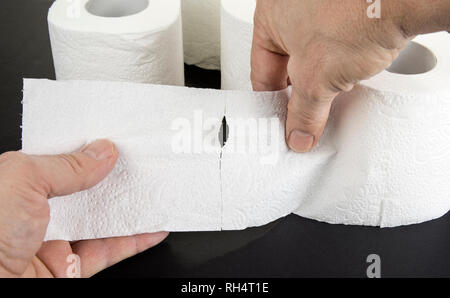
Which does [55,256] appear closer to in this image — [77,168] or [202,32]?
[77,168]

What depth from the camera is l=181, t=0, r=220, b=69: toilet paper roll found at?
3.07ft

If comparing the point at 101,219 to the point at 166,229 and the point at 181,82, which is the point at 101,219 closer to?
the point at 166,229

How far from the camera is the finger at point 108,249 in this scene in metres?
0.61

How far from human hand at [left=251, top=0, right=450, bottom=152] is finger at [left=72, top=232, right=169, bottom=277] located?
0.24 metres

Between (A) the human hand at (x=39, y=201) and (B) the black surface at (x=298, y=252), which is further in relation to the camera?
(B) the black surface at (x=298, y=252)

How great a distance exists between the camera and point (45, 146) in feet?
1.91

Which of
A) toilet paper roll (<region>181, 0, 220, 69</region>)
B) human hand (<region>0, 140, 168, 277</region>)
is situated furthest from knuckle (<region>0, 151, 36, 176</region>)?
toilet paper roll (<region>181, 0, 220, 69</region>)

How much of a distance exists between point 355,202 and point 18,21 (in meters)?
0.93

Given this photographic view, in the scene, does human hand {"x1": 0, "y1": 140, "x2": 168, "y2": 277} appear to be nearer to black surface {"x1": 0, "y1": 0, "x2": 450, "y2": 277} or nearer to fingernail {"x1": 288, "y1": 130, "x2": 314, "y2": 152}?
black surface {"x1": 0, "y1": 0, "x2": 450, "y2": 277}

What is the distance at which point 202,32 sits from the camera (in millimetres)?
960

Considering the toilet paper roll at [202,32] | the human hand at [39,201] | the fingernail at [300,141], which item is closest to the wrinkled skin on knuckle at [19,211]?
the human hand at [39,201]

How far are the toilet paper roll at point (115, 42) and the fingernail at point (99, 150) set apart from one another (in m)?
0.17

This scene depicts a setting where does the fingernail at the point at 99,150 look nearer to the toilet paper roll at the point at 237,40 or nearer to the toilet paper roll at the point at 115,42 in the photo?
the toilet paper roll at the point at 115,42

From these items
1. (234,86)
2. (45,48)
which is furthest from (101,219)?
(45,48)
